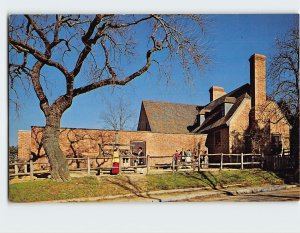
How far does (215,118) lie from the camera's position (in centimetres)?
545

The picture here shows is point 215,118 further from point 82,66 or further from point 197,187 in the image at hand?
point 82,66

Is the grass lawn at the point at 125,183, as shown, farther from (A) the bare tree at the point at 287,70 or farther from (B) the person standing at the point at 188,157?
(A) the bare tree at the point at 287,70

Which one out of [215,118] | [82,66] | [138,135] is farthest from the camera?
[138,135]

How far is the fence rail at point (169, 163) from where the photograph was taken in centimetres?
491

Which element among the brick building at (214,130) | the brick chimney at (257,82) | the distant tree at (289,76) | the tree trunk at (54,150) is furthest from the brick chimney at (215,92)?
the tree trunk at (54,150)

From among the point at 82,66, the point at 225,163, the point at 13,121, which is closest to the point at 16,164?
the point at 13,121

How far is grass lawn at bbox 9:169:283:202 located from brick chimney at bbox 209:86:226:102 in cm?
121

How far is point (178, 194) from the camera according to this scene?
4.75 metres

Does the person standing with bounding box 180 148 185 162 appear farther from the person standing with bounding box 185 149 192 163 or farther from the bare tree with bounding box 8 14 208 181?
the bare tree with bounding box 8 14 208 181

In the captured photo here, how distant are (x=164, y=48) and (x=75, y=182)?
8.01ft

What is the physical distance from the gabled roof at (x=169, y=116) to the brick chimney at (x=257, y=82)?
0.94 meters

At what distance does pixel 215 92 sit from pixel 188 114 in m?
0.69

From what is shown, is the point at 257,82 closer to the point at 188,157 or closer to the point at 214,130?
the point at 214,130

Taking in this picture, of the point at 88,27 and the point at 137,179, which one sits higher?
the point at 88,27
